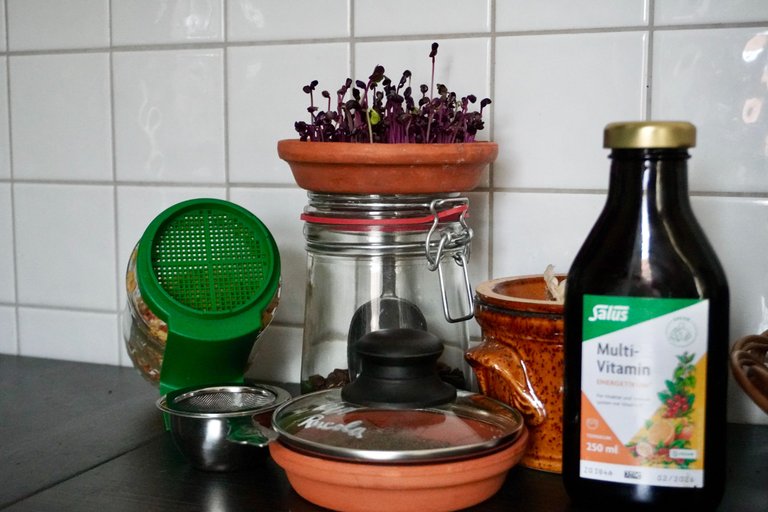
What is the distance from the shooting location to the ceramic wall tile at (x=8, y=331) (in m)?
1.13

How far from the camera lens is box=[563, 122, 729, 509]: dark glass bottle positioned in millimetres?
561

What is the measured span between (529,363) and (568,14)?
35cm

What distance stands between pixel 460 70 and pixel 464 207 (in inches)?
7.3

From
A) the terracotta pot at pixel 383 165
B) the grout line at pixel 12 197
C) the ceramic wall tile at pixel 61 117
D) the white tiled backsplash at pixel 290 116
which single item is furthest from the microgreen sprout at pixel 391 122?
the grout line at pixel 12 197

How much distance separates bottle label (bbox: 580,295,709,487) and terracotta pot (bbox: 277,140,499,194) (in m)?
0.19

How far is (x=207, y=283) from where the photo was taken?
809 millimetres

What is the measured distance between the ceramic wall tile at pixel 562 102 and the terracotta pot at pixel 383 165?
0.46 feet

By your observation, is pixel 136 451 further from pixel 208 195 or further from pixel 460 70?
pixel 460 70

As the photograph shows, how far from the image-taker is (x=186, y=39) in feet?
3.28

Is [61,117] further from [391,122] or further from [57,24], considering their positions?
[391,122]

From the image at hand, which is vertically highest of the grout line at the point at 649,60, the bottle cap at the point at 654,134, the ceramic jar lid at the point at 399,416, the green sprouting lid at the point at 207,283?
the grout line at the point at 649,60

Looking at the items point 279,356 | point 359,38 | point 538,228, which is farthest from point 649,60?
point 279,356

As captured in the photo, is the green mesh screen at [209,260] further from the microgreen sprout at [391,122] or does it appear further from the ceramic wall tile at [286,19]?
the ceramic wall tile at [286,19]

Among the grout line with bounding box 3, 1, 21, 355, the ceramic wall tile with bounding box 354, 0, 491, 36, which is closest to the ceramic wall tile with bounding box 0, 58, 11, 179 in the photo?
the grout line with bounding box 3, 1, 21, 355
